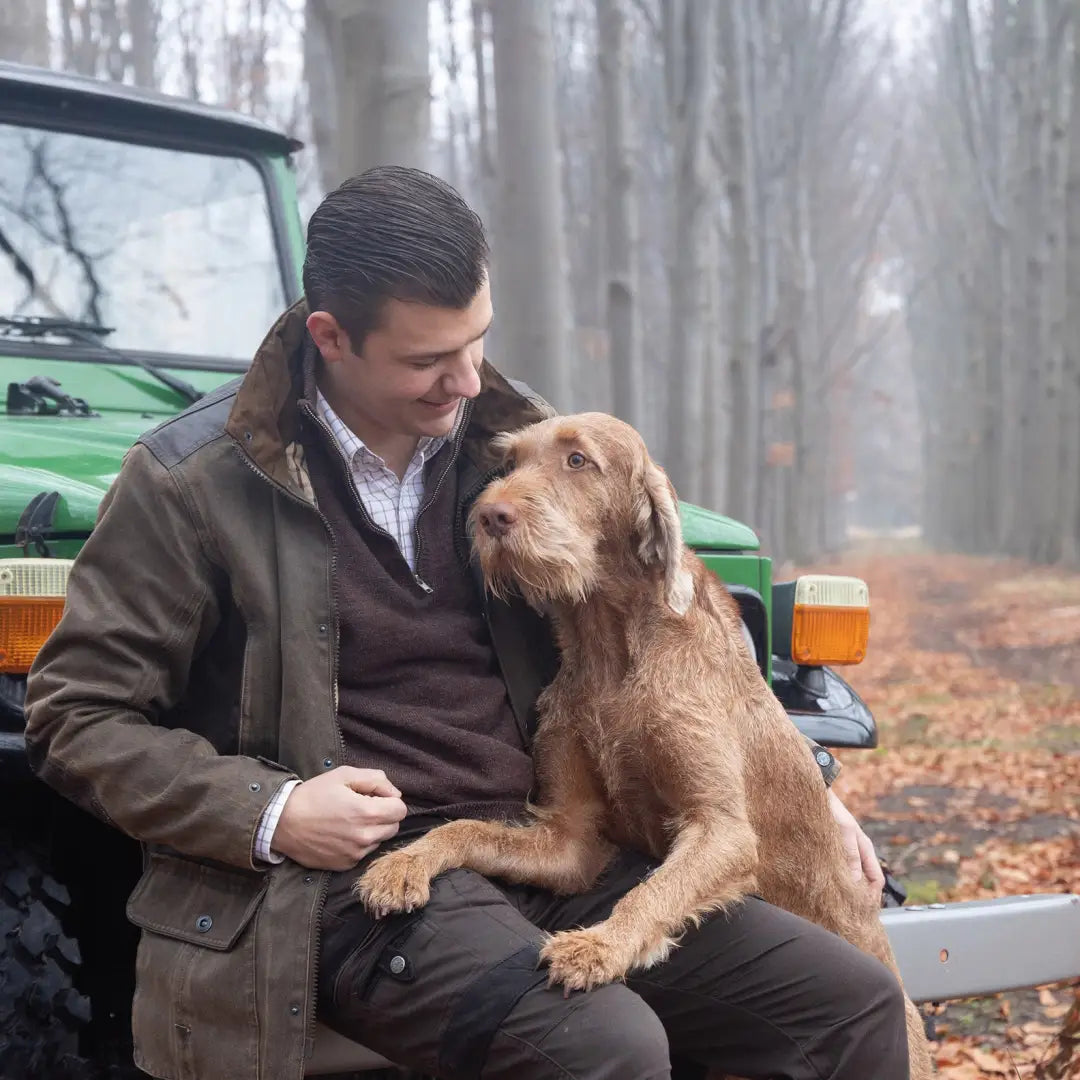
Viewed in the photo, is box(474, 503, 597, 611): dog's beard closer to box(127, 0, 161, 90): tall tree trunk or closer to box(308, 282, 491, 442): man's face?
box(308, 282, 491, 442): man's face

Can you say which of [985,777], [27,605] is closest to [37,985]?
[27,605]

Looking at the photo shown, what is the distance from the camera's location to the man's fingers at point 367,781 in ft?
7.73

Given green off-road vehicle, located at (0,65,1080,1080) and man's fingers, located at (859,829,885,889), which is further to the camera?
man's fingers, located at (859,829,885,889)

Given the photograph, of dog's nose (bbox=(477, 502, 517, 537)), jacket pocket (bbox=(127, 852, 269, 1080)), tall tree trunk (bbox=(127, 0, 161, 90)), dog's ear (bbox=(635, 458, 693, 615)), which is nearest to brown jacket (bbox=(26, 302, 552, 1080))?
jacket pocket (bbox=(127, 852, 269, 1080))

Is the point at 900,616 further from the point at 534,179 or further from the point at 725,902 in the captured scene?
the point at 725,902

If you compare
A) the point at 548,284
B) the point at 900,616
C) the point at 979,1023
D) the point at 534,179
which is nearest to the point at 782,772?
the point at 979,1023

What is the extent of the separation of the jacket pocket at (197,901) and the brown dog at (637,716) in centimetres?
38

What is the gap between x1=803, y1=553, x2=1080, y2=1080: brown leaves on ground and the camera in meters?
4.45

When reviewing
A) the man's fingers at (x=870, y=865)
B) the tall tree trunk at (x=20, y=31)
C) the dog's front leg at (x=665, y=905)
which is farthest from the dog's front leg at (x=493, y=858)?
the tall tree trunk at (x=20, y=31)

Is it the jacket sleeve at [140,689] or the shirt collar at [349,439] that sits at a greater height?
the shirt collar at [349,439]

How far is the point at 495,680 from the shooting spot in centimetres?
279

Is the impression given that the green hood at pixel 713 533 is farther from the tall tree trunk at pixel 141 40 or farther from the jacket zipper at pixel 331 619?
the tall tree trunk at pixel 141 40

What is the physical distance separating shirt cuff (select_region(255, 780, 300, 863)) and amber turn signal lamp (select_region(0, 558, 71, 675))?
0.61 metres

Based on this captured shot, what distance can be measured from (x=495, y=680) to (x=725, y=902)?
0.64 meters
